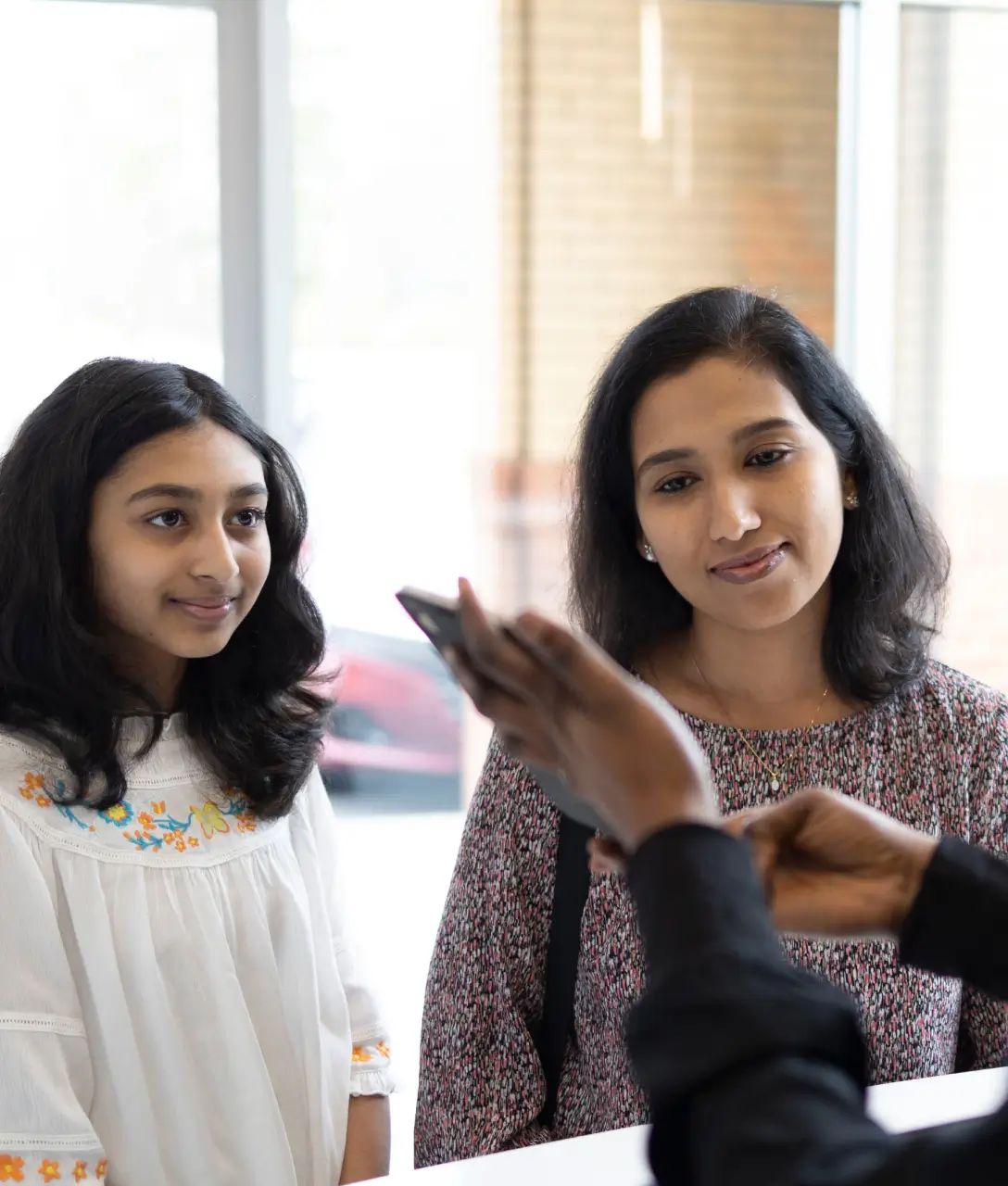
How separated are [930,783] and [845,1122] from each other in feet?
3.86

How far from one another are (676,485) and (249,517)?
549mm

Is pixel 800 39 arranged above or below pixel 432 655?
above

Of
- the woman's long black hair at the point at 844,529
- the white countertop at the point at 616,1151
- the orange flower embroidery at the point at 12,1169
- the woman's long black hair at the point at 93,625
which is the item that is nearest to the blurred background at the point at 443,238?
the woman's long black hair at the point at 844,529

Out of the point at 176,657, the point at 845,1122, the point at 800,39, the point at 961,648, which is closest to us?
the point at 845,1122

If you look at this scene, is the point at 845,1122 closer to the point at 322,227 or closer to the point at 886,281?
the point at 322,227

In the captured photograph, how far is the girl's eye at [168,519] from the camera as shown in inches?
67.2

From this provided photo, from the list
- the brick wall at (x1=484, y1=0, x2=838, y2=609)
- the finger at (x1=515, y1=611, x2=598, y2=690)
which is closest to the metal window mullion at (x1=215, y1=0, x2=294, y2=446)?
the brick wall at (x1=484, y1=0, x2=838, y2=609)

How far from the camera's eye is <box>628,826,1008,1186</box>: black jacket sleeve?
598mm

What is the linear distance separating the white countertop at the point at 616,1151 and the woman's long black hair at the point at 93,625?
2.06ft

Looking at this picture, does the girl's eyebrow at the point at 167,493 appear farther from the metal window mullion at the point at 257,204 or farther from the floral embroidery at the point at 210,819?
the metal window mullion at the point at 257,204

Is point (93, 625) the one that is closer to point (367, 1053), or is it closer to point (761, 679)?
point (367, 1053)

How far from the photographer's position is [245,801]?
180 centimetres

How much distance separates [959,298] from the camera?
3674mm

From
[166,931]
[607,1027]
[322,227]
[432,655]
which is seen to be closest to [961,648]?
[432,655]
